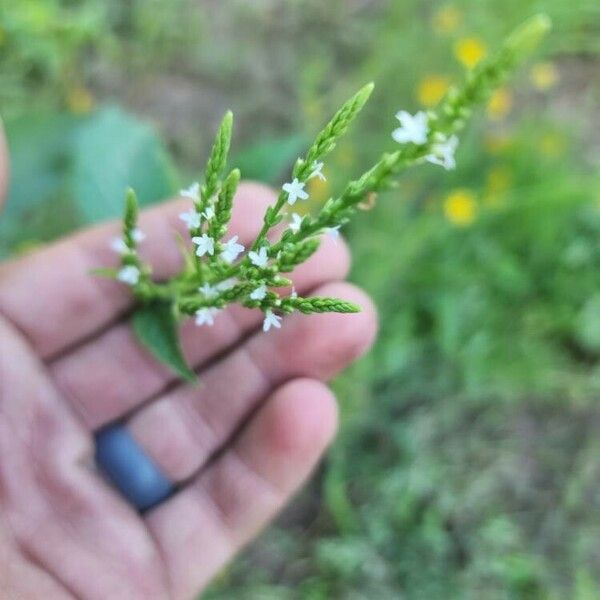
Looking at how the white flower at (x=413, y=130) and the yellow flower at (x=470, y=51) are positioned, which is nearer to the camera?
the white flower at (x=413, y=130)

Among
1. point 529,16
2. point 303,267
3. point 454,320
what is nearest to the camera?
point 303,267

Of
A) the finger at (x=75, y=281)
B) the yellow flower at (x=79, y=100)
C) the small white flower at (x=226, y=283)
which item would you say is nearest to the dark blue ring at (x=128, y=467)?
the finger at (x=75, y=281)

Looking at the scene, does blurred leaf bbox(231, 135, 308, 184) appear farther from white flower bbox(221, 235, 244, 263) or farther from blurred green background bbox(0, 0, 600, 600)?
white flower bbox(221, 235, 244, 263)

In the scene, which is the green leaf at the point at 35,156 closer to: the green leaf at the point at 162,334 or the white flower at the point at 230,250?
→ the green leaf at the point at 162,334

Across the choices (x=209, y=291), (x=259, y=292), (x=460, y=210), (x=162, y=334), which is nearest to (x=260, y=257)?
(x=259, y=292)

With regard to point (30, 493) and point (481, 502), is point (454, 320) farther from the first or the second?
point (30, 493)

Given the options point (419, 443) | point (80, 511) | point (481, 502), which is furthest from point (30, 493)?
point (481, 502)

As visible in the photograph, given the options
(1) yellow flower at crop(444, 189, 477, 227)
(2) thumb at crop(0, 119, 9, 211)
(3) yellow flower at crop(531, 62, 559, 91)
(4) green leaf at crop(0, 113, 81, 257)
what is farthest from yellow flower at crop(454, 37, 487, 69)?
(2) thumb at crop(0, 119, 9, 211)
